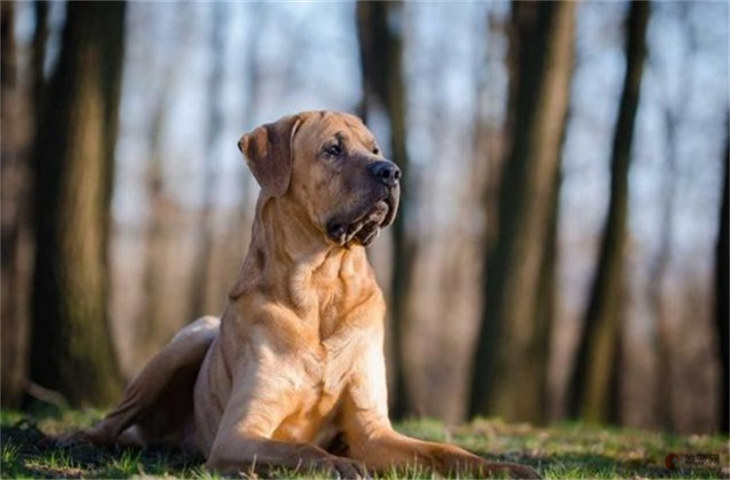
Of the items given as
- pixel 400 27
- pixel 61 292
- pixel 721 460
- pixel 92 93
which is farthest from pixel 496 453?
pixel 400 27

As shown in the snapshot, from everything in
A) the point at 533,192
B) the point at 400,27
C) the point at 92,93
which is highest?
the point at 400,27

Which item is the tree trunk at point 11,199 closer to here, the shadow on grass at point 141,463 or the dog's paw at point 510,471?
the shadow on grass at point 141,463

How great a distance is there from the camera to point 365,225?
5.78 metres

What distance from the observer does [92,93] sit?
1066 cm

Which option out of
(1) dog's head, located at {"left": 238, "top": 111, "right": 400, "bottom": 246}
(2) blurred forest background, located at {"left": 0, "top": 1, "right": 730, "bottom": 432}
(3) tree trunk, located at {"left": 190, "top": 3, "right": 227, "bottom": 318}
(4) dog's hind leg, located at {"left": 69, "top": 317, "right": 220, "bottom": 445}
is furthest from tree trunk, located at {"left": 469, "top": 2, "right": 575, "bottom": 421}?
(3) tree trunk, located at {"left": 190, "top": 3, "right": 227, "bottom": 318}

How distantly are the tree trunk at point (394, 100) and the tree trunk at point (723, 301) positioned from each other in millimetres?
4524

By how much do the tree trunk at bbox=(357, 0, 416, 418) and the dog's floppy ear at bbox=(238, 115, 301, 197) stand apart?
9.67 m

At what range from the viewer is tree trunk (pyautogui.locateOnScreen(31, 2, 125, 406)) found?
10414 mm

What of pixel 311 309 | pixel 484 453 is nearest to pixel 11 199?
pixel 484 453

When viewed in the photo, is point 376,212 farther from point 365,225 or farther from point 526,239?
point 526,239

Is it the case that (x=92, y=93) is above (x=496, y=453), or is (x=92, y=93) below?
above

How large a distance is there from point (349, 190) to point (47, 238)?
5558mm

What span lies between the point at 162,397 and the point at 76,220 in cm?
391

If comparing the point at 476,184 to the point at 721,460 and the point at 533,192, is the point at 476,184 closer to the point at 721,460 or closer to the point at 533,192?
the point at 533,192
